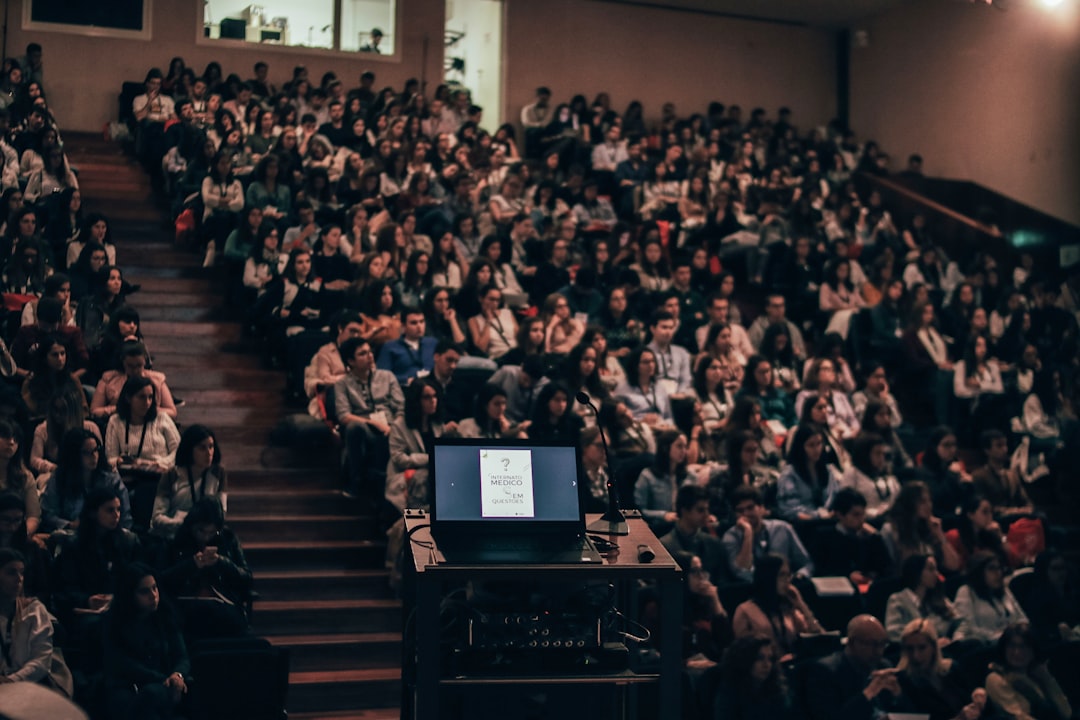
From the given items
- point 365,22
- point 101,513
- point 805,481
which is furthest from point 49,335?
point 365,22

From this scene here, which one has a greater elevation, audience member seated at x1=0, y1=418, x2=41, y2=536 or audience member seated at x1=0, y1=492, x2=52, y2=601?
audience member seated at x1=0, y1=418, x2=41, y2=536

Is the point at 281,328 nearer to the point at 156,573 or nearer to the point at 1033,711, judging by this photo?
the point at 156,573

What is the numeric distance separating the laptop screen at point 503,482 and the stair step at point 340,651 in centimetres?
284

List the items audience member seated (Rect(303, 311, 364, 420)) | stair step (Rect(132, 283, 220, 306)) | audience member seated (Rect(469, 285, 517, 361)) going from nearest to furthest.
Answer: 1. audience member seated (Rect(303, 311, 364, 420))
2. audience member seated (Rect(469, 285, 517, 361))
3. stair step (Rect(132, 283, 220, 306))

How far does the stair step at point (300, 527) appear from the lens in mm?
6477

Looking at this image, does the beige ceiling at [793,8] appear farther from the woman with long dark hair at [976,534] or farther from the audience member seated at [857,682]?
the audience member seated at [857,682]

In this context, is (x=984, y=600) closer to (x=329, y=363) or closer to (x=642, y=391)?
(x=642, y=391)

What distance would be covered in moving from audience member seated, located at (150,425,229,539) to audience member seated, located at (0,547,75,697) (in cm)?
99

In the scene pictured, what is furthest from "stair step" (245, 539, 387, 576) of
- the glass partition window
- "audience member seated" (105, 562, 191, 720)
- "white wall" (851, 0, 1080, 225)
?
the glass partition window

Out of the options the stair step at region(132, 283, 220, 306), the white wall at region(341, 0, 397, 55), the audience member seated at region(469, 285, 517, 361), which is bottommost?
the audience member seated at region(469, 285, 517, 361)

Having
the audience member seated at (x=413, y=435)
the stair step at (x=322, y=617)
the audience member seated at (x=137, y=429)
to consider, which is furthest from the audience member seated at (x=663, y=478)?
the audience member seated at (x=137, y=429)

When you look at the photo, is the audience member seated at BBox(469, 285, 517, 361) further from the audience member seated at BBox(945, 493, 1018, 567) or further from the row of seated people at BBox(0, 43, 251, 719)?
the audience member seated at BBox(945, 493, 1018, 567)

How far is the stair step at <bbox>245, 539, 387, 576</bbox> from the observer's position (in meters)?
6.30

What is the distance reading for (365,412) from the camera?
6879 mm
